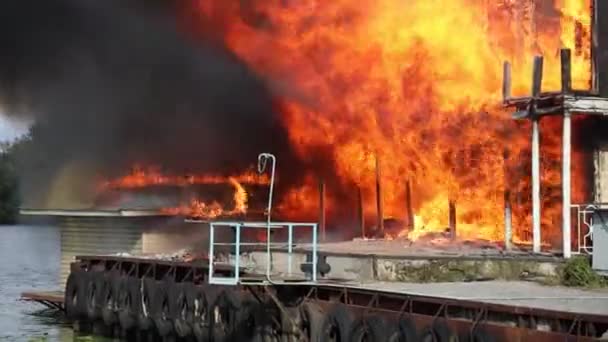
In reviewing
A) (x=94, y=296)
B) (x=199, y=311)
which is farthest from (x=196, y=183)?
(x=199, y=311)

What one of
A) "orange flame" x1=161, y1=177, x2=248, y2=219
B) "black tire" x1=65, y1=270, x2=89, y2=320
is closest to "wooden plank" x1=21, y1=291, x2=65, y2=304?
"black tire" x1=65, y1=270, x2=89, y2=320

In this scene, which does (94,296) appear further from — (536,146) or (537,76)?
(537,76)

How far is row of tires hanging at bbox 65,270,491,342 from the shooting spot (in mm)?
16375

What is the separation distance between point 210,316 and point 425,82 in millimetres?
7606

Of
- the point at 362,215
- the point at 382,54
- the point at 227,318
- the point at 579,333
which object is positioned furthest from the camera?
the point at 362,215

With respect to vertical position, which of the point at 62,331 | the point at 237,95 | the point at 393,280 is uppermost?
the point at 237,95

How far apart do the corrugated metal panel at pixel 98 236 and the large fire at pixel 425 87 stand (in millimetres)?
5585

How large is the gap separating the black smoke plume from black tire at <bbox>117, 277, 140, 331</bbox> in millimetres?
8638

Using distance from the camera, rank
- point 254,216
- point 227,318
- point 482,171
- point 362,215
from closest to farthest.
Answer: point 227,318 < point 482,171 < point 362,215 < point 254,216

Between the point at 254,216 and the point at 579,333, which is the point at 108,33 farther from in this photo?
the point at 579,333

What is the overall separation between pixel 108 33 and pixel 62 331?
10.7 m

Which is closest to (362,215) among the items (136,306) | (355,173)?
(355,173)

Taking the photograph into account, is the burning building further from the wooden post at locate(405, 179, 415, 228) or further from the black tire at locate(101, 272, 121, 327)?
the black tire at locate(101, 272, 121, 327)

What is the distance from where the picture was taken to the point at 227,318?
20.7m
